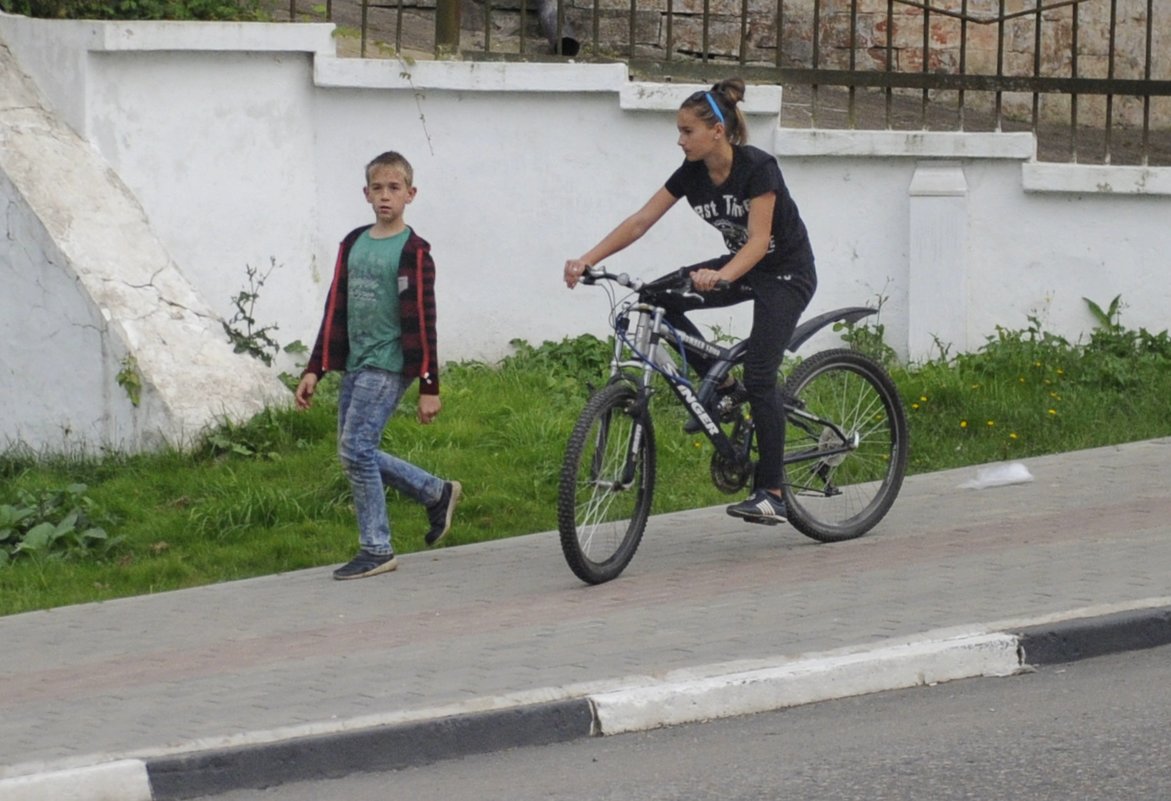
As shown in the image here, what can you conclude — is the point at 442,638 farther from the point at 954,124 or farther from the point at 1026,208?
the point at 954,124

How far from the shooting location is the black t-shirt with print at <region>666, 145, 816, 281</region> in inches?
283

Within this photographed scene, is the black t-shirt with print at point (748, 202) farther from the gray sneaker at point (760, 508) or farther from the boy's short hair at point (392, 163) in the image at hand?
the boy's short hair at point (392, 163)

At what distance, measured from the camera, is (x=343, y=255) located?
7.38 m

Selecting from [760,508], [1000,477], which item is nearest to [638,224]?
[760,508]

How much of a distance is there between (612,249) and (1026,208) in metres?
4.01

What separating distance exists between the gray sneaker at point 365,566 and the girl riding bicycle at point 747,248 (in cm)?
134

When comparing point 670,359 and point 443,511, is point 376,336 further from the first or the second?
point 670,359

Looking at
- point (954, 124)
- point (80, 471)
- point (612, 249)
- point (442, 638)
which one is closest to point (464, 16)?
point (954, 124)

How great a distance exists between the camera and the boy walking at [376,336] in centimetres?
725

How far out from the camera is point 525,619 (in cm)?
660

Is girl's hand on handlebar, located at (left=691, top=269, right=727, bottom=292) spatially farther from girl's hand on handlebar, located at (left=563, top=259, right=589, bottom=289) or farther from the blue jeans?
the blue jeans

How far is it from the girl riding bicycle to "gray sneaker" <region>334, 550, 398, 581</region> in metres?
1.34

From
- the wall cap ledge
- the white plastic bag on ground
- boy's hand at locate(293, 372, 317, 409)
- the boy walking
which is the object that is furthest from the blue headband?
the wall cap ledge

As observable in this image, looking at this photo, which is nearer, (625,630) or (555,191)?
(625,630)
